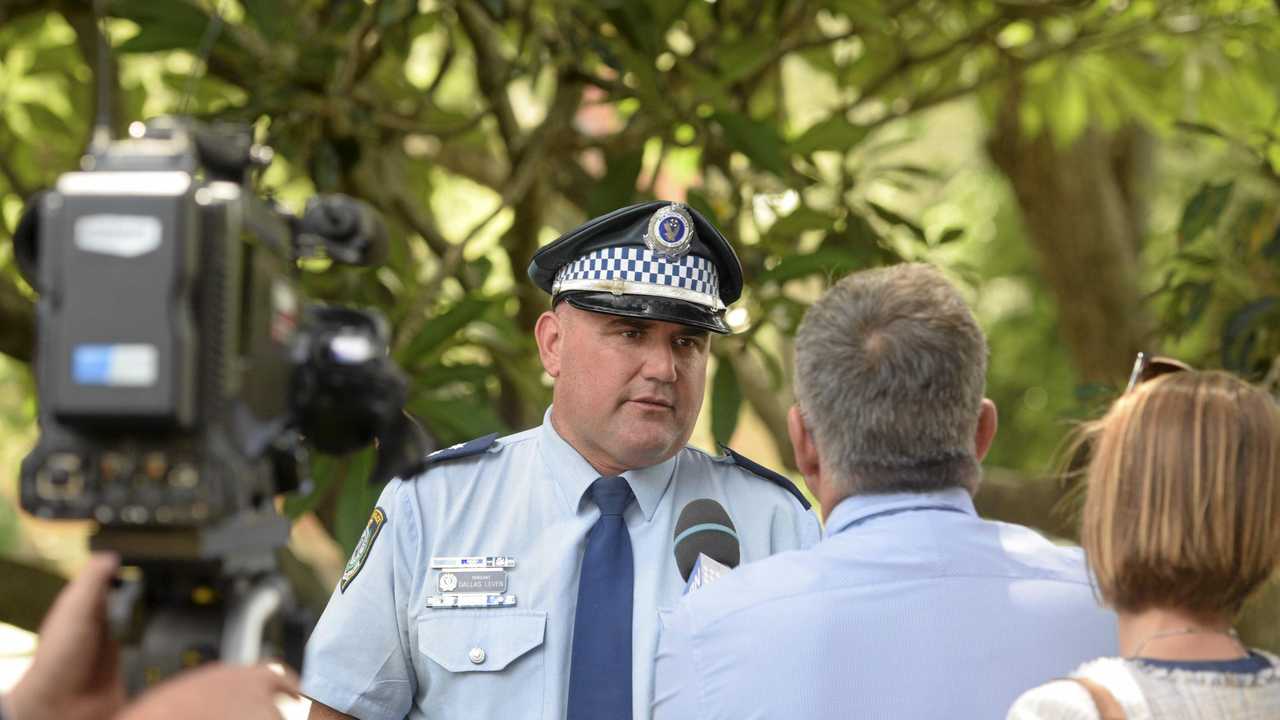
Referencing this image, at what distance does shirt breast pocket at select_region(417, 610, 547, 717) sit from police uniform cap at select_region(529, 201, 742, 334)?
50 centimetres

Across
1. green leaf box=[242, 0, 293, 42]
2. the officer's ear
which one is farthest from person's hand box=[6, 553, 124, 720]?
green leaf box=[242, 0, 293, 42]

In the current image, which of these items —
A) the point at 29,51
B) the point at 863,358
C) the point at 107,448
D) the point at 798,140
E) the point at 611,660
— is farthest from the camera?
the point at 29,51

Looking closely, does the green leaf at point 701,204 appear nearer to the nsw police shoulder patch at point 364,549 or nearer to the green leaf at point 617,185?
the green leaf at point 617,185

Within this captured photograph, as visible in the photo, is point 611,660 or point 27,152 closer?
point 611,660

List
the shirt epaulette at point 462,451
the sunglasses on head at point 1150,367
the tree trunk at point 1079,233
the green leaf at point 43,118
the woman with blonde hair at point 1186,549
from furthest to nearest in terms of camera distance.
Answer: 1. the tree trunk at point 1079,233
2. the green leaf at point 43,118
3. the shirt epaulette at point 462,451
4. the sunglasses on head at point 1150,367
5. the woman with blonde hair at point 1186,549

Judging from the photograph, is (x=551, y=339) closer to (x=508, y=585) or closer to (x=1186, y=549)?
(x=508, y=585)

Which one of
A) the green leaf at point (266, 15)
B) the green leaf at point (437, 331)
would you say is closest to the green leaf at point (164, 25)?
the green leaf at point (266, 15)

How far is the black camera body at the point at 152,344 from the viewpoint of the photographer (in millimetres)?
1172

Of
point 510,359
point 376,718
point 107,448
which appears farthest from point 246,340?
point 510,359

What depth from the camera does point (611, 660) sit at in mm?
2164

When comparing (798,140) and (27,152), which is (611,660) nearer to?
(798,140)

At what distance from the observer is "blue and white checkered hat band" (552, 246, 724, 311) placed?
231cm

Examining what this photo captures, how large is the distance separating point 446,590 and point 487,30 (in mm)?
1780

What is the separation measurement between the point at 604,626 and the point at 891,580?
65 cm
